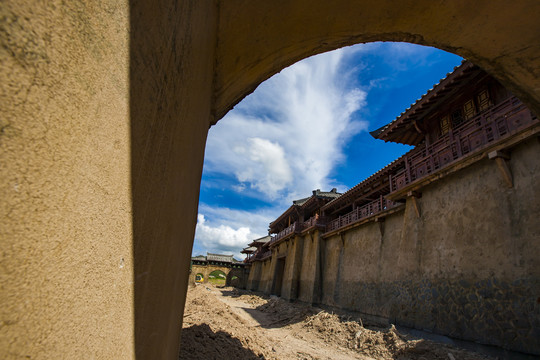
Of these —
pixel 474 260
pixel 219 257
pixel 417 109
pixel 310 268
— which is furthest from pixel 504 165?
pixel 219 257

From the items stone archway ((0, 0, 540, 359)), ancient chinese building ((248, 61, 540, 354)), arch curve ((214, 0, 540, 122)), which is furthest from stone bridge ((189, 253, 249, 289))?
stone archway ((0, 0, 540, 359))

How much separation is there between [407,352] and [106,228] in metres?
8.02

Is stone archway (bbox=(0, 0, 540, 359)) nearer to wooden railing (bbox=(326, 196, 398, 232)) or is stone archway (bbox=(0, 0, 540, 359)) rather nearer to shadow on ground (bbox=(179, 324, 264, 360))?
shadow on ground (bbox=(179, 324, 264, 360))

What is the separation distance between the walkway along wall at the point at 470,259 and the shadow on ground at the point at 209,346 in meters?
5.61

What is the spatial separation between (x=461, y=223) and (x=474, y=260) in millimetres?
1138

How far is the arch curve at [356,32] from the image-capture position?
86.0 inches

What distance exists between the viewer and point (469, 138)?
805 centimetres

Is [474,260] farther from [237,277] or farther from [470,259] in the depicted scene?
[237,277]

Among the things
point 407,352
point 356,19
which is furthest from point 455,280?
point 356,19

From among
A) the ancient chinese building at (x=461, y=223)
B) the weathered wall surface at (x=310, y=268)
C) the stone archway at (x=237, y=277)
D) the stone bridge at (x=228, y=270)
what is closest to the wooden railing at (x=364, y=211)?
the ancient chinese building at (x=461, y=223)

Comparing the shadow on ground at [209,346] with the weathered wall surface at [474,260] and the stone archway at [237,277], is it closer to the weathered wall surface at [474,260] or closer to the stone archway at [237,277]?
the weathered wall surface at [474,260]

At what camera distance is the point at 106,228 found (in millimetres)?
756

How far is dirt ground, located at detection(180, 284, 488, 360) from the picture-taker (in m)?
4.54

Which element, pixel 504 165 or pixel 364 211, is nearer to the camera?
pixel 504 165
